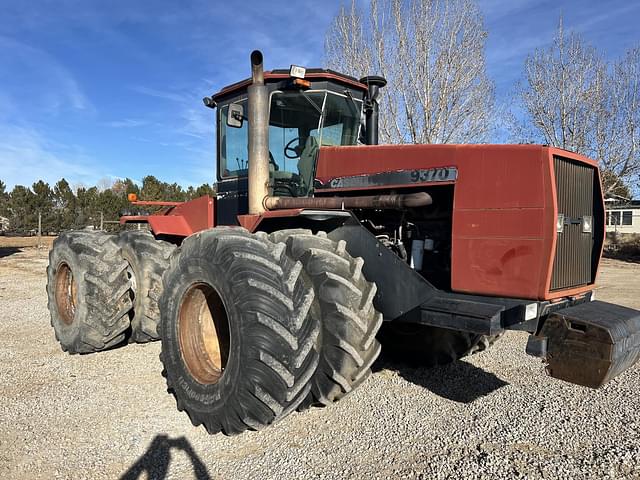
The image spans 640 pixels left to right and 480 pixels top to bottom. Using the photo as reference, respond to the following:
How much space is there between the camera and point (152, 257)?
17.4ft

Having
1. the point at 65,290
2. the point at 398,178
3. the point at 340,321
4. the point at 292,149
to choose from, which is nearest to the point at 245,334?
the point at 340,321

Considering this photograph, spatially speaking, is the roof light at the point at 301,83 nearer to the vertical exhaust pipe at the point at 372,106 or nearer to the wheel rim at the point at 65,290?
the vertical exhaust pipe at the point at 372,106

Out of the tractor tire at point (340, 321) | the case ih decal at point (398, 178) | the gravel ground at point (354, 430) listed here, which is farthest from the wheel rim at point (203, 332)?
the case ih decal at point (398, 178)

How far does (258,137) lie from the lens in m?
4.16

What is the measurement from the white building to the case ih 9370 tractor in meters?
36.0

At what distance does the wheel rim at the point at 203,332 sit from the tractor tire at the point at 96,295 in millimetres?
1487

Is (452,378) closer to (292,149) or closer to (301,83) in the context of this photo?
(292,149)

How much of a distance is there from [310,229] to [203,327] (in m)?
1.19

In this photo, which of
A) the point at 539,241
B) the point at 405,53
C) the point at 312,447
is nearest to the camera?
the point at 539,241

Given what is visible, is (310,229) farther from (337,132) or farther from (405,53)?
(405,53)

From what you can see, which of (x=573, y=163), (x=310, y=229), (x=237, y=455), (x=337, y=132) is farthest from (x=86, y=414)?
(x=573, y=163)

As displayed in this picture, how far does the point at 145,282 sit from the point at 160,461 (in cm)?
255

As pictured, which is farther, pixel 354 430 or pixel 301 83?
pixel 301 83

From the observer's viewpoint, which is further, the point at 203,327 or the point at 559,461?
the point at 203,327
